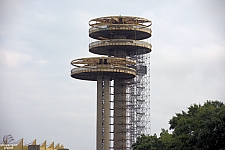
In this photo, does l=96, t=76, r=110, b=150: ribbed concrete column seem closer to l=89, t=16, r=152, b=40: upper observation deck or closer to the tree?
l=89, t=16, r=152, b=40: upper observation deck

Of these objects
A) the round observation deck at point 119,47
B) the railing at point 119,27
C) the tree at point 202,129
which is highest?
the railing at point 119,27

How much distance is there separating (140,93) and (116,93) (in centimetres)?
597

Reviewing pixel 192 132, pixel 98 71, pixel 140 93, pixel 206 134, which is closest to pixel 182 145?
pixel 192 132

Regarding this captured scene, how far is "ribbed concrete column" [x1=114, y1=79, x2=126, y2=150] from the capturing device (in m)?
114

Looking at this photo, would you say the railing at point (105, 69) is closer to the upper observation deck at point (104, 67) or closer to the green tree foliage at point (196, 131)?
the upper observation deck at point (104, 67)

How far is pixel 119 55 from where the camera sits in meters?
119

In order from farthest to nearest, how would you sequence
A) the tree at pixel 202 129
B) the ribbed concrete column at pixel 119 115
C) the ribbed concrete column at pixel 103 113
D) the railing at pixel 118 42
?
1. the railing at pixel 118 42
2. the ribbed concrete column at pixel 119 115
3. the ribbed concrete column at pixel 103 113
4. the tree at pixel 202 129

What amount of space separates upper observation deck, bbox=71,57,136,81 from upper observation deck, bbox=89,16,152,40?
A: 731cm

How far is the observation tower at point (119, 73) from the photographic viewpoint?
364ft

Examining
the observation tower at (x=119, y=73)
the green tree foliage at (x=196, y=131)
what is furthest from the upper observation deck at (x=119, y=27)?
the green tree foliage at (x=196, y=131)

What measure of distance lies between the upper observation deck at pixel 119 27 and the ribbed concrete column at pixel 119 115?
1021 centimetres

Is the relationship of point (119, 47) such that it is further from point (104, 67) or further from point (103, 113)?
point (103, 113)

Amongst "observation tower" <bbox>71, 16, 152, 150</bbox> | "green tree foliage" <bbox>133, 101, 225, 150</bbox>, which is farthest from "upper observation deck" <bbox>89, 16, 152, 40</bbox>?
"green tree foliage" <bbox>133, 101, 225, 150</bbox>

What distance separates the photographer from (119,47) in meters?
117
